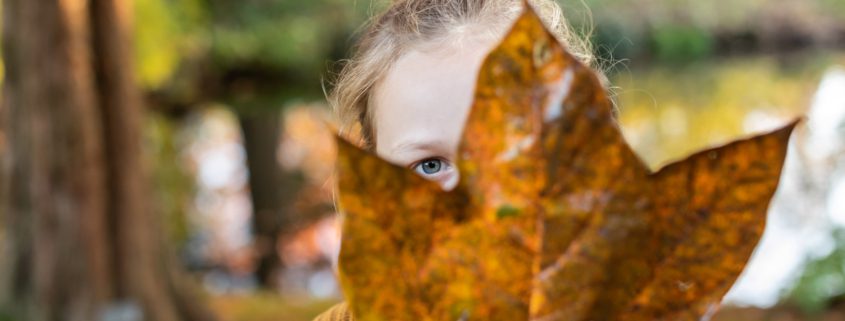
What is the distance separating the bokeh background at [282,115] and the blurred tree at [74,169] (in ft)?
6.34

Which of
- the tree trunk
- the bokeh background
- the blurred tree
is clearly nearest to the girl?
the blurred tree

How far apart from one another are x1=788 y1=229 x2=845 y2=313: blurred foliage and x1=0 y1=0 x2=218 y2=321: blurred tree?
3595 mm

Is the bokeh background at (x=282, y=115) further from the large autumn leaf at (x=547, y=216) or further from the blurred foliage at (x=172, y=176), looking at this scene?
the large autumn leaf at (x=547, y=216)

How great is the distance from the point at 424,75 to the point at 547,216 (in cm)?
50

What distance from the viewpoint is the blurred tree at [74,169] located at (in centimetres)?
542

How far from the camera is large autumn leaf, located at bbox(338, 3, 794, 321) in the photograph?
43 cm

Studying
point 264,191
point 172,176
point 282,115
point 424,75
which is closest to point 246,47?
point 264,191

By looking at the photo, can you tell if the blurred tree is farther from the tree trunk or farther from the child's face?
the tree trunk

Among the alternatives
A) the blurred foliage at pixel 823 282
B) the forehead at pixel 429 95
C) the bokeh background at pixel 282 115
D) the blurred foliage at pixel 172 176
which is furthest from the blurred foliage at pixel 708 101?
the forehead at pixel 429 95

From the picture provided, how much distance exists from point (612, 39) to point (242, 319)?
27.2 ft

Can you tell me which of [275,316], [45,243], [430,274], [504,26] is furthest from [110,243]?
[430,274]

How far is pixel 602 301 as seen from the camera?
441 mm

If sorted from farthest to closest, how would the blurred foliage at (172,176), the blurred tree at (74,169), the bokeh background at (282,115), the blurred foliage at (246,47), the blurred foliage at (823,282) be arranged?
the blurred foliage at (172,176)
the blurred foliage at (246,47)
the bokeh background at (282,115)
the blurred tree at (74,169)
the blurred foliage at (823,282)

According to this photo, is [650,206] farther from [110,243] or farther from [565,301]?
[110,243]
